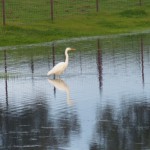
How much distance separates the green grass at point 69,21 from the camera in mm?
37000

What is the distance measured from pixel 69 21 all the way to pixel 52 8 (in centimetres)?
112

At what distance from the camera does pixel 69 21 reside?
4150cm

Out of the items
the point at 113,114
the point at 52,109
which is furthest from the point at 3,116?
the point at 113,114

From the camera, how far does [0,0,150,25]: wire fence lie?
139 feet

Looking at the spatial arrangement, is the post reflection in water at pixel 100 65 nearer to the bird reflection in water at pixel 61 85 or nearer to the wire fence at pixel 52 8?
the bird reflection in water at pixel 61 85

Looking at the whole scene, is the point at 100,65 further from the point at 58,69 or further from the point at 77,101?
the point at 77,101

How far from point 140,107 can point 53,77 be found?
22.0 ft

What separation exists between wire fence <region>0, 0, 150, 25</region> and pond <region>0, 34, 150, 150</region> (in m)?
11.2

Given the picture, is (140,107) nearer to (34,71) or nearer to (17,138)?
(17,138)

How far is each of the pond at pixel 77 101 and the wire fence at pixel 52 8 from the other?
11236 millimetres

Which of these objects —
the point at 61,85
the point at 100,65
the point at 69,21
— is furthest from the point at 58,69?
the point at 69,21

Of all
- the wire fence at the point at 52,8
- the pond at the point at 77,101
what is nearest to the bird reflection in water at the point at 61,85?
the pond at the point at 77,101

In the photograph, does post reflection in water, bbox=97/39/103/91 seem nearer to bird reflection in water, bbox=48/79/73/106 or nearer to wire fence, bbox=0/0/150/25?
bird reflection in water, bbox=48/79/73/106

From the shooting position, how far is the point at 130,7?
1941 inches
